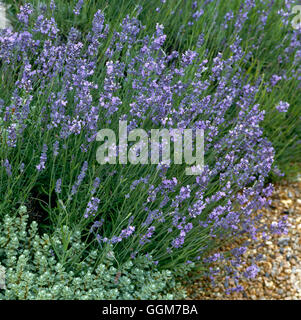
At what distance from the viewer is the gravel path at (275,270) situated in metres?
3.07

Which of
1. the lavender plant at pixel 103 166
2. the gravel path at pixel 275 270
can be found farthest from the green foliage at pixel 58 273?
the gravel path at pixel 275 270

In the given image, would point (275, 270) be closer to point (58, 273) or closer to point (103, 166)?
point (103, 166)

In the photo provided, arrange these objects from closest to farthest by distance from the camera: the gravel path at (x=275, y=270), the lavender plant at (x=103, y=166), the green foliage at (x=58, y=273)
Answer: the green foliage at (x=58, y=273) → the lavender plant at (x=103, y=166) → the gravel path at (x=275, y=270)

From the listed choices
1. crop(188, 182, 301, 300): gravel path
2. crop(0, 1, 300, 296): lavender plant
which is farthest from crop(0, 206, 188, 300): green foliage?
crop(188, 182, 301, 300): gravel path

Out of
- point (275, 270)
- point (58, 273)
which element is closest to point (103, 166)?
point (58, 273)

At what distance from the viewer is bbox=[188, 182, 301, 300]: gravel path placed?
3074 mm

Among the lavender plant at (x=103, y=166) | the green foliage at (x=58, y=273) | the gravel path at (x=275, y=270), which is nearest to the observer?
the green foliage at (x=58, y=273)

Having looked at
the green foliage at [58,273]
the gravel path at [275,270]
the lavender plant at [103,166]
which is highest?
the lavender plant at [103,166]

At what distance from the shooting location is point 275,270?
10.8 ft

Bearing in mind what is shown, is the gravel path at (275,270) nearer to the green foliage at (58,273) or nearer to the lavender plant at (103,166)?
the lavender plant at (103,166)

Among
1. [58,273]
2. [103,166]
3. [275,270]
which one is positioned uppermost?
[103,166]
